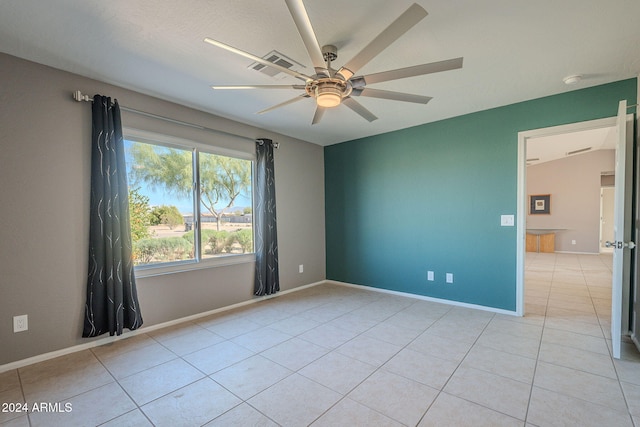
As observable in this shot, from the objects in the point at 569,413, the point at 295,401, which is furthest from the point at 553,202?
the point at 295,401

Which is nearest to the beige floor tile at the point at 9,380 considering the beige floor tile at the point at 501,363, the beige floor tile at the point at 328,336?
the beige floor tile at the point at 328,336

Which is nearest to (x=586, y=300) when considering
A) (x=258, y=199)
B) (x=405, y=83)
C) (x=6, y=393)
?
(x=405, y=83)

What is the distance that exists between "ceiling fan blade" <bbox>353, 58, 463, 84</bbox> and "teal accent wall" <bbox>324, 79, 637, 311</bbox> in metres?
2.30

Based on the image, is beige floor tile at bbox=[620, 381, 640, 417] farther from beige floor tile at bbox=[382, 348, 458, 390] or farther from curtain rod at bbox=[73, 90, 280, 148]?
curtain rod at bbox=[73, 90, 280, 148]

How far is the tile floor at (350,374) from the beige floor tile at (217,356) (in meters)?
0.02

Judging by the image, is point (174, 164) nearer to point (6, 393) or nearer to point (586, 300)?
point (6, 393)

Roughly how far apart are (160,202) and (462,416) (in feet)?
10.9

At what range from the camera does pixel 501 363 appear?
2.30m

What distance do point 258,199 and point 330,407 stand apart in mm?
2879

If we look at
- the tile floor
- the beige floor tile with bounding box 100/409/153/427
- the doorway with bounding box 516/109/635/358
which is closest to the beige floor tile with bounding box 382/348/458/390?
the tile floor

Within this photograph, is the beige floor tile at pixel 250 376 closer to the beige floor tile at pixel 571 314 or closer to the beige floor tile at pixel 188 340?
the beige floor tile at pixel 188 340

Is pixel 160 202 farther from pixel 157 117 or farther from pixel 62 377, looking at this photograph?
pixel 62 377

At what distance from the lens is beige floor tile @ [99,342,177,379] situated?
226 centimetres

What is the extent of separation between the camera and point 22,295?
232 cm
